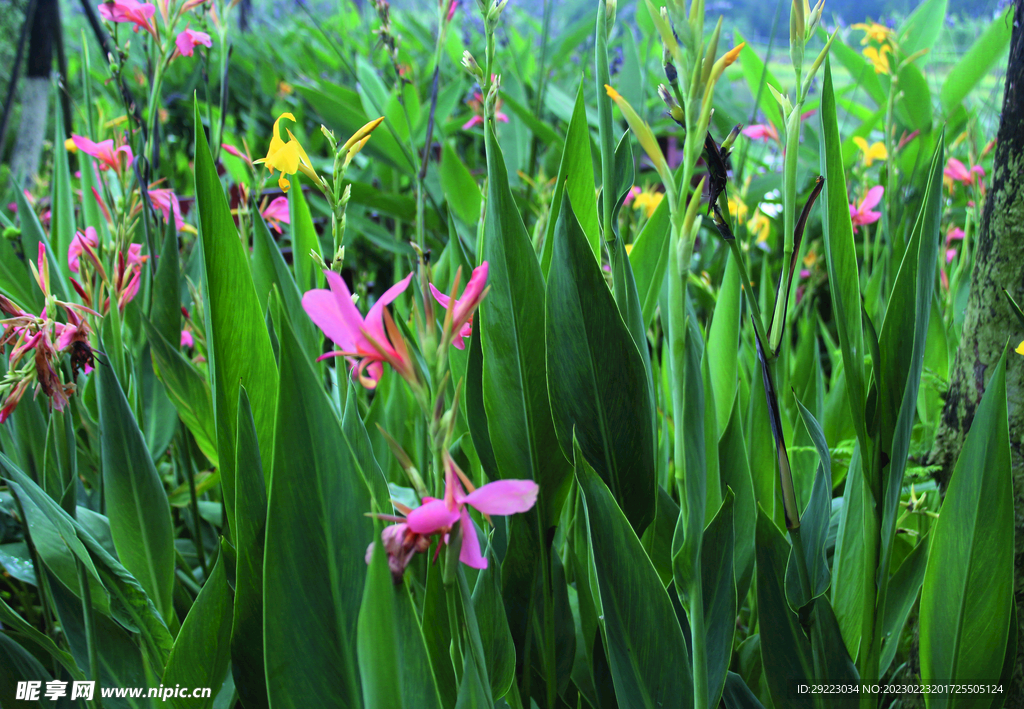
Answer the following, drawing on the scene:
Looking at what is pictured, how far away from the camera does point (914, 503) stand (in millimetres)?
535

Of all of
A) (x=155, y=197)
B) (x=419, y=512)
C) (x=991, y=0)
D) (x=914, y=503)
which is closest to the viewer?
(x=419, y=512)

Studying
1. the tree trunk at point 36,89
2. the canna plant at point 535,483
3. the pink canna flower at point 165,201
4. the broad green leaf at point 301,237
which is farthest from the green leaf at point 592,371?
the tree trunk at point 36,89

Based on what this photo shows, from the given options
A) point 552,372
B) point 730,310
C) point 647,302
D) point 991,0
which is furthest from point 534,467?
point 991,0

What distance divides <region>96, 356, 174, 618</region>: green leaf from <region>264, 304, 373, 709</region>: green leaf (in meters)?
0.23

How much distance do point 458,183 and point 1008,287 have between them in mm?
870

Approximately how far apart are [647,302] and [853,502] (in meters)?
0.21

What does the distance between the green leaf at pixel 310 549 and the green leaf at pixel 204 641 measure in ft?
0.42

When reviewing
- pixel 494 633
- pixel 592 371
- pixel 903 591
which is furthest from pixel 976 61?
pixel 494 633

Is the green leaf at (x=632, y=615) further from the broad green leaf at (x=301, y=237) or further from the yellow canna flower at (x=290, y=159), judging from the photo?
the broad green leaf at (x=301, y=237)

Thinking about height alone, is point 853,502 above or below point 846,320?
below

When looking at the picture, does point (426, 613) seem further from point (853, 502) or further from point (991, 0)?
point (991, 0)

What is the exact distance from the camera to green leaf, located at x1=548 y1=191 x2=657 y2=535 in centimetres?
35

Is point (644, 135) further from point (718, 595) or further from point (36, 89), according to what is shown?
point (36, 89)

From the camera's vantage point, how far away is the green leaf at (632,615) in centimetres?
34
